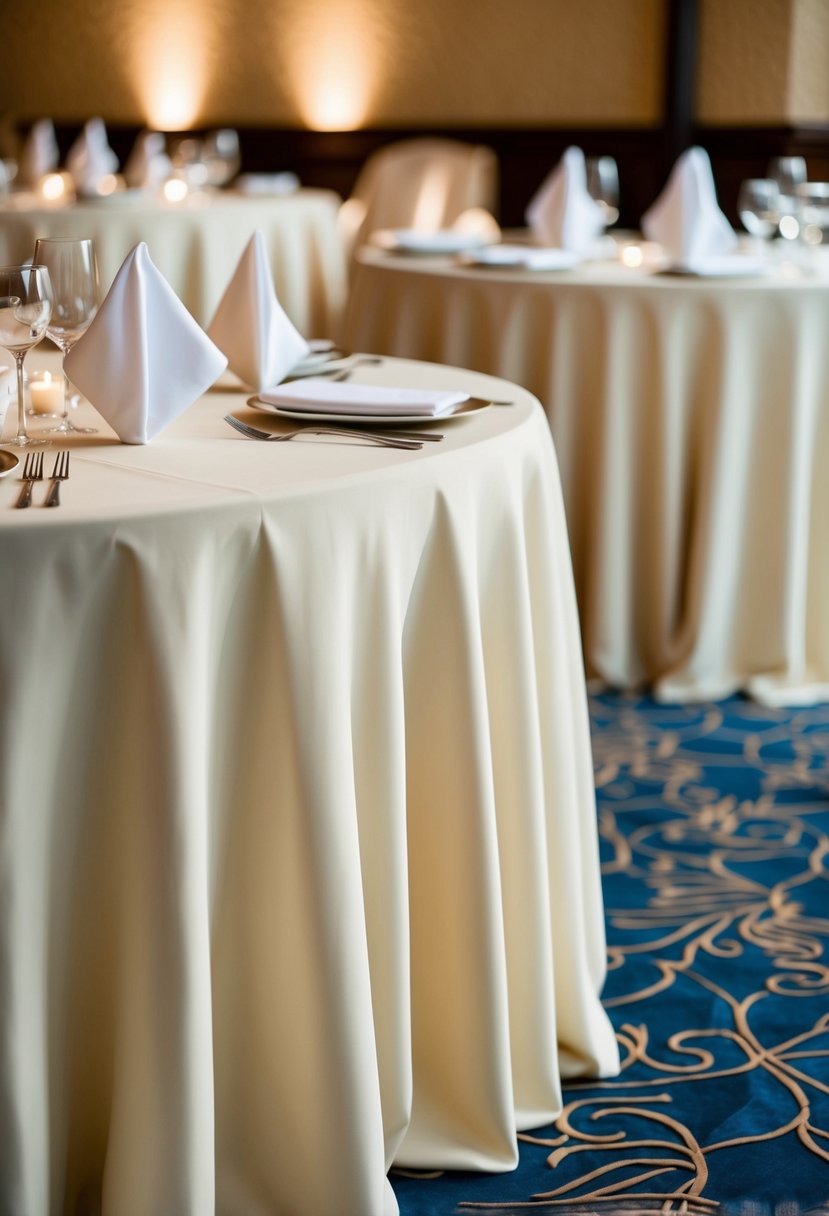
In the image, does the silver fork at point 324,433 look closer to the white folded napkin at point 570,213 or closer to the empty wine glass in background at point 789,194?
the empty wine glass in background at point 789,194

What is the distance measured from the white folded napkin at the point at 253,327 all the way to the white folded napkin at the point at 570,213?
2.05 meters

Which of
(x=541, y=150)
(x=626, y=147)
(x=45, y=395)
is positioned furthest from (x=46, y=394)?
(x=541, y=150)

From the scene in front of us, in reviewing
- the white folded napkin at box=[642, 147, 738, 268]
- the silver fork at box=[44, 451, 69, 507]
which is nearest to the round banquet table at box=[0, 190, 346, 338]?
the white folded napkin at box=[642, 147, 738, 268]

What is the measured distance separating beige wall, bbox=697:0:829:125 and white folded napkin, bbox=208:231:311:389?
4.70 meters

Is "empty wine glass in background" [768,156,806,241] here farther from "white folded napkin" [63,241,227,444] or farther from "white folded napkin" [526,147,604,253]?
"white folded napkin" [63,241,227,444]

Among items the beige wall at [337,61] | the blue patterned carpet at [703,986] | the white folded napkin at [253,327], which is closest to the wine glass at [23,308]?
the white folded napkin at [253,327]

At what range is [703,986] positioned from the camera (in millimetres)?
2322

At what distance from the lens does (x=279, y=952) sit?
1.57 meters

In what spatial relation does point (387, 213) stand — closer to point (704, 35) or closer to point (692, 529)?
point (704, 35)

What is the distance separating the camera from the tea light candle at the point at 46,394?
201 centimetres

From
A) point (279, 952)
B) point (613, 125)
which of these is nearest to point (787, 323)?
point (279, 952)

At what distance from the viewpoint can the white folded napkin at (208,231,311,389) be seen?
2062 mm

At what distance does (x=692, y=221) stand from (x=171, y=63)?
17.5 ft

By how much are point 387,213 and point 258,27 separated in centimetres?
206
